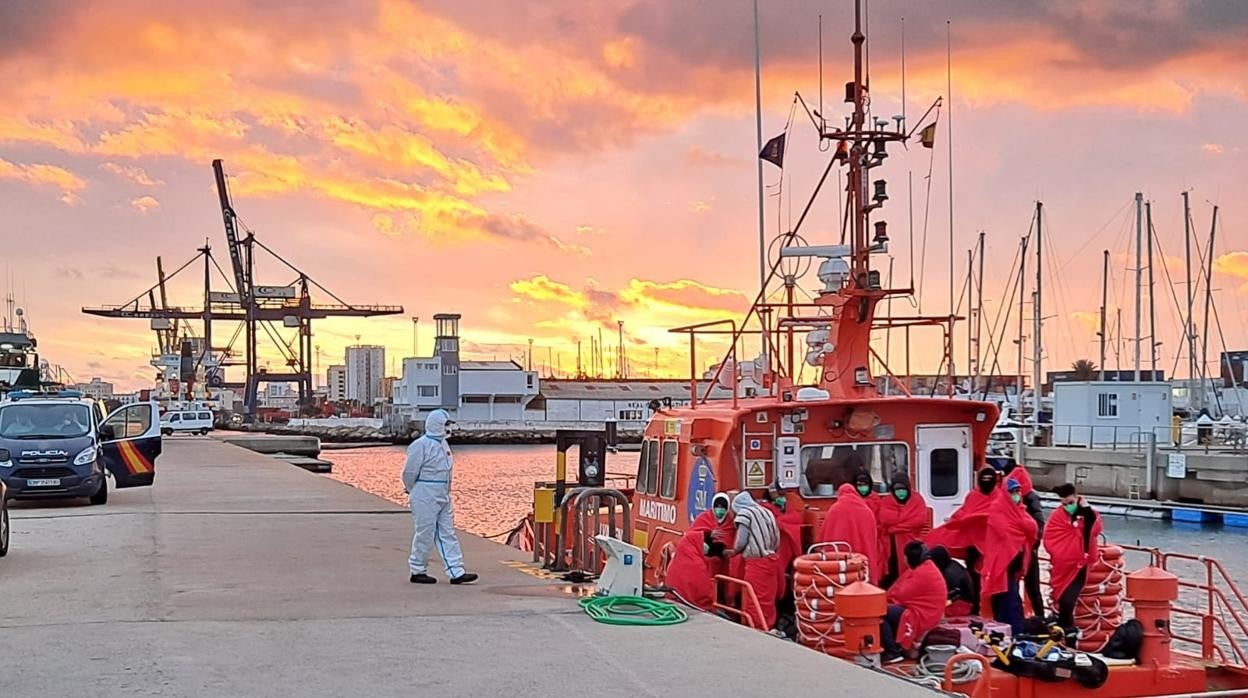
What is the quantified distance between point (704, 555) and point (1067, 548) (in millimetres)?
3109

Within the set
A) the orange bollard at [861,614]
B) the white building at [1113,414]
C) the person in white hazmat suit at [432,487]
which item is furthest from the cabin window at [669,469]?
the white building at [1113,414]

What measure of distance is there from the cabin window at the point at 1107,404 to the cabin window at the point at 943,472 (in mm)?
36108

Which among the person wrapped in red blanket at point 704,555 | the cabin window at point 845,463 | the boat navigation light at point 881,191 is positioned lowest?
the person wrapped in red blanket at point 704,555

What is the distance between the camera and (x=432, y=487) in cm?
1108

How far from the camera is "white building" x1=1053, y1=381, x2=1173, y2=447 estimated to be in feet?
144

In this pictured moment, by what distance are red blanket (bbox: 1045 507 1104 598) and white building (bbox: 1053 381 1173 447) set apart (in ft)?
118

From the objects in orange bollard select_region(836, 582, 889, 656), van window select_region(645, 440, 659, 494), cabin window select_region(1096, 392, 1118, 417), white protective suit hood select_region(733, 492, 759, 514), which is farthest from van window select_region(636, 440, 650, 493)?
cabin window select_region(1096, 392, 1118, 417)

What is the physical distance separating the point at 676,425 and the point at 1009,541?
11.6ft

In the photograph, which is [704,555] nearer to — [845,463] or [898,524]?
[898,524]

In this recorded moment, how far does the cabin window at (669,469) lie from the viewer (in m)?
12.0

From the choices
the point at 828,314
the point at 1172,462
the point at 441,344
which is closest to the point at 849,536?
the point at 828,314

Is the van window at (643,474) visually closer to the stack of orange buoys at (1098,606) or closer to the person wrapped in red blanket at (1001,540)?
the person wrapped in red blanket at (1001,540)

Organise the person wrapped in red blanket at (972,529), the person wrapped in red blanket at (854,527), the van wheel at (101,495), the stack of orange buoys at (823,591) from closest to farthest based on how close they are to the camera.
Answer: the stack of orange buoys at (823,591) < the person wrapped in red blanket at (854,527) < the person wrapped in red blanket at (972,529) < the van wheel at (101,495)

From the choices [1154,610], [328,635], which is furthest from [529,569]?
[1154,610]
